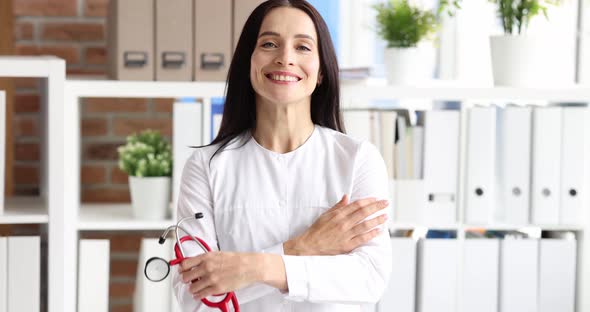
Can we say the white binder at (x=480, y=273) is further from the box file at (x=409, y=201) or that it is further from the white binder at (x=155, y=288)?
the white binder at (x=155, y=288)

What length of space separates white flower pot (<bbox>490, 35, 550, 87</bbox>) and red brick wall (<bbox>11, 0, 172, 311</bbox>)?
45.8 inches

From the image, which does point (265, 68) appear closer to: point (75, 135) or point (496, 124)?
point (75, 135)

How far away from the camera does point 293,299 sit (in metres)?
A: 1.55

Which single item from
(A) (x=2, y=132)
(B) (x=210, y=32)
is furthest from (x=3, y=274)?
(B) (x=210, y=32)

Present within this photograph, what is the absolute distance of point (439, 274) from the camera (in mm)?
2832

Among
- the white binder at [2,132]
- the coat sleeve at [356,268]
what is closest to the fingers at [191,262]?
the coat sleeve at [356,268]

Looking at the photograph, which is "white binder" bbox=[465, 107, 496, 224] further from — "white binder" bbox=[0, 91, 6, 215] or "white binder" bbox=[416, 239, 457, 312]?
"white binder" bbox=[0, 91, 6, 215]

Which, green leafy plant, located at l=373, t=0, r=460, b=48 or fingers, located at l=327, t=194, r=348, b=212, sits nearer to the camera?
fingers, located at l=327, t=194, r=348, b=212

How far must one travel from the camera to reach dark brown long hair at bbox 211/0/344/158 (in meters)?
1.64

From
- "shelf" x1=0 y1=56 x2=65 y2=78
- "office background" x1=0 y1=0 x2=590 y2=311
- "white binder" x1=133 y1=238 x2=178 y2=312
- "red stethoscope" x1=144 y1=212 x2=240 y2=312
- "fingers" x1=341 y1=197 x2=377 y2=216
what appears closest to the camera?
"red stethoscope" x1=144 y1=212 x2=240 y2=312

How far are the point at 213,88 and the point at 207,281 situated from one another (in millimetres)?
1239

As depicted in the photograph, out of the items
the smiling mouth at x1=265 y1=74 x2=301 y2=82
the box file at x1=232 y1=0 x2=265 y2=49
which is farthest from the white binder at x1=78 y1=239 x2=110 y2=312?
the smiling mouth at x1=265 y1=74 x2=301 y2=82

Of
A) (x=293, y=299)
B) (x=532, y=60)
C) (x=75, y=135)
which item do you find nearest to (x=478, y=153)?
(x=532, y=60)

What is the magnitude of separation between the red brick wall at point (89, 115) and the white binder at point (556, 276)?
1.32 m
